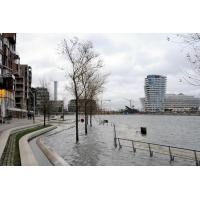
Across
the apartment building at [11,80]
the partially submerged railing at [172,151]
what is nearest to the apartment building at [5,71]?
the apartment building at [11,80]

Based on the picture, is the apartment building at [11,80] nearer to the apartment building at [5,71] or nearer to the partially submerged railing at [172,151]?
the apartment building at [5,71]

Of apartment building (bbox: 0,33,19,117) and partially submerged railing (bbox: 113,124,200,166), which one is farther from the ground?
apartment building (bbox: 0,33,19,117)

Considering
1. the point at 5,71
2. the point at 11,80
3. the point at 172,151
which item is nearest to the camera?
the point at 172,151

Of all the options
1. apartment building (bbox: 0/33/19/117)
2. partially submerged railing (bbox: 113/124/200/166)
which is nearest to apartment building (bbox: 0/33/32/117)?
apartment building (bbox: 0/33/19/117)

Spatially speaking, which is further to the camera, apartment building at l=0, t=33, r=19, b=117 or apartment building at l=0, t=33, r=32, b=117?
apartment building at l=0, t=33, r=32, b=117

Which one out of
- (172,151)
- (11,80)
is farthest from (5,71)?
(172,151)

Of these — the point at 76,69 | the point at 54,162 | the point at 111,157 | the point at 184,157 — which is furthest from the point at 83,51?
the point at 54,162

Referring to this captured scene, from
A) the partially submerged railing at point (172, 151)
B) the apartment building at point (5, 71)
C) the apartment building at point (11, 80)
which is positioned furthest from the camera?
the apartment building at point (11, 80)

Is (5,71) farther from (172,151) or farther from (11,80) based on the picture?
(172,151)

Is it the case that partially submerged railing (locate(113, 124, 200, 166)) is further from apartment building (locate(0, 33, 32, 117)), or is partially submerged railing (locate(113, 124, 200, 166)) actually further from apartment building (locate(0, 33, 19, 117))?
apartment building (locate(0, 33, 32, 117))

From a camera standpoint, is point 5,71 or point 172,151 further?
point 5,71

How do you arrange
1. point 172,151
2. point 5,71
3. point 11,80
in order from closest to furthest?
point 172,151
point 11,80
point 5,71
